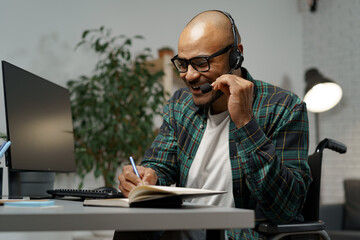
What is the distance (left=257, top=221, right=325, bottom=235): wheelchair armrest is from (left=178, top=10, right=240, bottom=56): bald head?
0.57 metres

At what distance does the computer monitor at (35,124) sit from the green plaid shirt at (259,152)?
311 millimetres

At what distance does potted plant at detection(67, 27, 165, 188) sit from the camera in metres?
2.70

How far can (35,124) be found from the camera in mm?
1389

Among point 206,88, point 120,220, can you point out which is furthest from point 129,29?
point 120,220

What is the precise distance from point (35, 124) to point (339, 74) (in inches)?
149

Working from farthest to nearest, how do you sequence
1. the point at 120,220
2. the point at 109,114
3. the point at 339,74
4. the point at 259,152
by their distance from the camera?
the point at 339,74 → the point at 109,114 → the point at 259,152 → the point at 120,220

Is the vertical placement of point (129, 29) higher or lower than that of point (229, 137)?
higher

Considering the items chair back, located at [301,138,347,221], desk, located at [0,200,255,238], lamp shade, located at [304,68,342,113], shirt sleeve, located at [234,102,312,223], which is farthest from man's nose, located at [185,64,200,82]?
lamp shade, located at [304,68,342,113]

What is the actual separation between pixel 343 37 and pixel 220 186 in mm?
3590

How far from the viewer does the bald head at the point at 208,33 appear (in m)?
1.41

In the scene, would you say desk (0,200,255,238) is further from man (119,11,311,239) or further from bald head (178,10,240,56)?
bald head (178,10,240,56)

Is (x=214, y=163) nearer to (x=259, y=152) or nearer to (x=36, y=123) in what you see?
(x=259, y=152)

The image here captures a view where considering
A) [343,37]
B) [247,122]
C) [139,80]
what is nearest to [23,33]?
[139,80]

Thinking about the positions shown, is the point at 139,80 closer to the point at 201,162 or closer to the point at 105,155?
the point at 105,155
